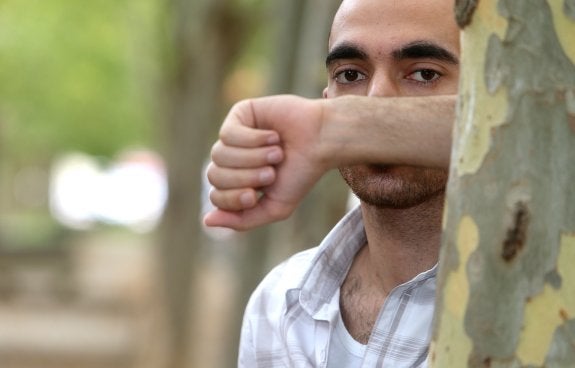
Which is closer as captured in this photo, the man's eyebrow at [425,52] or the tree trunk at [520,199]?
the tree trunk at [520,199]

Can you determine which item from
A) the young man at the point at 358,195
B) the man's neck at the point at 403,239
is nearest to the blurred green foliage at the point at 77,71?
the young man at the point at 358,195

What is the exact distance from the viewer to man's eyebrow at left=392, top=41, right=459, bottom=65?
10.4 feet

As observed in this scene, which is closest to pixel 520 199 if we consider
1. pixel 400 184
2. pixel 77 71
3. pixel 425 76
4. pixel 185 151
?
pixel 400 184

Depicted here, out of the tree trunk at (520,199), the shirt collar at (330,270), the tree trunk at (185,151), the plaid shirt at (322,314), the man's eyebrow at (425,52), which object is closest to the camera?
the tree trunk at (520,199)

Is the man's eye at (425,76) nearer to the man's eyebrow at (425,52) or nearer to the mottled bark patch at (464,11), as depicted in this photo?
the man's eyebrow at (425,52)

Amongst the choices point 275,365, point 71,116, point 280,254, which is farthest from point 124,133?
point 275,365

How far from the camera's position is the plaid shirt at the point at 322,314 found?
307cm

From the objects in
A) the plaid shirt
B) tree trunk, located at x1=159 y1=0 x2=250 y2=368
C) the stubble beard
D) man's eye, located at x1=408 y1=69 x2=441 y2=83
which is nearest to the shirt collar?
the plaid shirt

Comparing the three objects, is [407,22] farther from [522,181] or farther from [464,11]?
[522,181]

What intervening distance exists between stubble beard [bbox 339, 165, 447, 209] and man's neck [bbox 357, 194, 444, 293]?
0.06 meters

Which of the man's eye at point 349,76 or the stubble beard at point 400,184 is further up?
the man's eye at point 349,76

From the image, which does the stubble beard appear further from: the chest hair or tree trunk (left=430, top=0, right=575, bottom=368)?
tree trunk (left=430, top=0, right=575, bottom=368)

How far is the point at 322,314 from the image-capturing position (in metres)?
3.28

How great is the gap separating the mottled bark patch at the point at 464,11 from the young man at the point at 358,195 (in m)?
0.34
